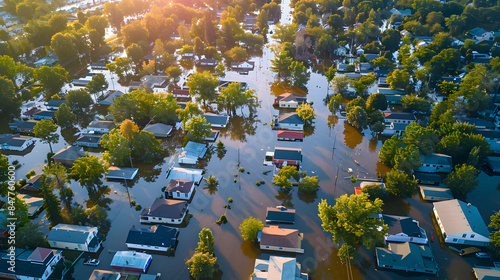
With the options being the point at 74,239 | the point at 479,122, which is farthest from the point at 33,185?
the point at 479,122

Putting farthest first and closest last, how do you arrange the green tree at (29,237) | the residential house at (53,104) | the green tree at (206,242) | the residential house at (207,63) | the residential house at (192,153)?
1. the residential house at (207,63)
2. the residential house at (53,104)
3. the residential house at (192,153)
4. the green tree at (29,237)
5. the green tree at (206,242)

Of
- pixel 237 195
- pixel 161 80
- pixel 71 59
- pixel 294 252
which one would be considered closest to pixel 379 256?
pixel 294 252

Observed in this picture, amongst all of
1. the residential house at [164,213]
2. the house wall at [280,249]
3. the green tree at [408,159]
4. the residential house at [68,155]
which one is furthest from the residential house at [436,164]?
the residential house at [68,155]

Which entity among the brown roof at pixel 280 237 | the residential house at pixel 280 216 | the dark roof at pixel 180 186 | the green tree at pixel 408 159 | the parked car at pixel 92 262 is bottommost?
the parked car at pixel 92 262

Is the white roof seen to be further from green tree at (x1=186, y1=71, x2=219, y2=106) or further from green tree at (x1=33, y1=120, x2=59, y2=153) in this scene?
green tree at (x1=33, y1=120, x2=59, y2=153)

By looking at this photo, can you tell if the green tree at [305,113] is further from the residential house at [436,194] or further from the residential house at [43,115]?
the residential house at [43,115]

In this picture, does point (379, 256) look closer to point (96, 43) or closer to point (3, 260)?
point (3, 260)
